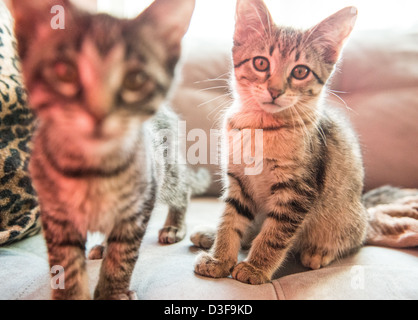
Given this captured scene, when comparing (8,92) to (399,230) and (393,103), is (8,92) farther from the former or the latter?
(393,103)

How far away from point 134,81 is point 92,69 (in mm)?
65

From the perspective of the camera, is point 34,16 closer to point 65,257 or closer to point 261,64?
point 65,257

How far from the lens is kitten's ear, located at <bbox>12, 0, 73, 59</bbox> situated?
51 cm

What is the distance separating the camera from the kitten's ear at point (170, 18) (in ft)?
1.84

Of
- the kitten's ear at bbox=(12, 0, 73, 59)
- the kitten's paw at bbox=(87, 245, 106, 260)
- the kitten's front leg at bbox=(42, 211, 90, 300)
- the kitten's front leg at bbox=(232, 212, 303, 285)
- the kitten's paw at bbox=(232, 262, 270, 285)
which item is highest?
the kitten's ear at bbox=(12, 0, 73, 59)

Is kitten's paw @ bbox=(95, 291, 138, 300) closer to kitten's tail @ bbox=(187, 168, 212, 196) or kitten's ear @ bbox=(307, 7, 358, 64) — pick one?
kitten's tail @ bbox=(187, 168, 212, 196)

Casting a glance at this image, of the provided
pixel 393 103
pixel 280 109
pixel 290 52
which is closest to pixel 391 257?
pixel 280 109

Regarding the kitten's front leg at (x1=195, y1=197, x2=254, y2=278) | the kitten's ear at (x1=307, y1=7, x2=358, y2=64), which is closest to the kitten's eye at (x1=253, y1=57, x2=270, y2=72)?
the kitten's ear at (x1=307, y1=7, x2=358, y2=64)

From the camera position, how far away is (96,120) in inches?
18.3

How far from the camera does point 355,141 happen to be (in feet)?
4.09

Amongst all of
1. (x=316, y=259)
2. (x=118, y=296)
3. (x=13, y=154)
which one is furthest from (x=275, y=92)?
(x=13, y=154)

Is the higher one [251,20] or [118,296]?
[251,20]

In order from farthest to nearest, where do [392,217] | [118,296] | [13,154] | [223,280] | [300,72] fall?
[392,217] < [13,154] < [300,72] < [223,280] < [118,296]

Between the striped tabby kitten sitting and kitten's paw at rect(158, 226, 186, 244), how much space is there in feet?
0.26
